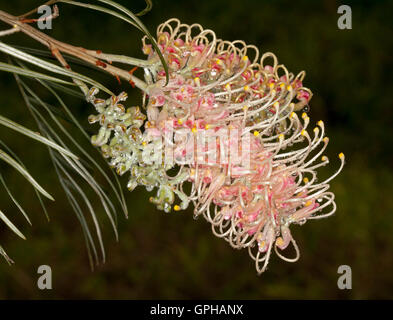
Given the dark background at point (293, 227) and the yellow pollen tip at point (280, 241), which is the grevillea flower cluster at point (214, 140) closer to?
the yellow pollen tip at point (280, 241)

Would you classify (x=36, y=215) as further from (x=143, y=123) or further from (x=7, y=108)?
(x=143, y=123)

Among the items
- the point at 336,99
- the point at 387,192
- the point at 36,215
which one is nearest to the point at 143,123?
the point at 36,215
